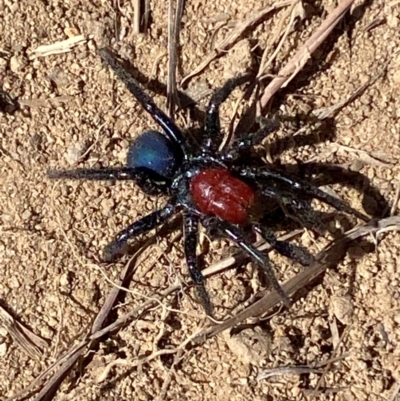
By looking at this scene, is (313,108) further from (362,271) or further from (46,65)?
(46,65)

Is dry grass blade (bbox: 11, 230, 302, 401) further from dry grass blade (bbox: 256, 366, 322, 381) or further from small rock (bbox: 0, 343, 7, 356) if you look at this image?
→ dry grass blade (bbox: 256, 366, 322, 381)

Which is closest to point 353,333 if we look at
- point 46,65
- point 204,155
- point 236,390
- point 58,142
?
point 236,390

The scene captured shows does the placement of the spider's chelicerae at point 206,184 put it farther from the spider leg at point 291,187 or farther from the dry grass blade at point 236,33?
the dry grass blade at point 236,33

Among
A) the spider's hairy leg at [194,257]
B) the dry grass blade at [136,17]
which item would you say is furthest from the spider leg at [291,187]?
the dry grass blade at [136,17]

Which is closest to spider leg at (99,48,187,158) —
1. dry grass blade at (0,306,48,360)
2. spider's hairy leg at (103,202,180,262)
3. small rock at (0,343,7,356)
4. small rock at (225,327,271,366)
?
spider's hairy leg at (103,202,180,262)

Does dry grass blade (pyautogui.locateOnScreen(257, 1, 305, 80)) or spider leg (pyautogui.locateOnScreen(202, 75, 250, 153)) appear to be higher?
A: dry grass blade (pyautogui.locateOnScreen(257, 1, 305, 80))

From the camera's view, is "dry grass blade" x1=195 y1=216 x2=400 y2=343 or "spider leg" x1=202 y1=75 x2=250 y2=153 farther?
"spider leg" x1=202 y1=75 x2=250 y2=153
